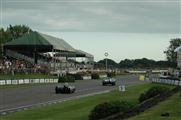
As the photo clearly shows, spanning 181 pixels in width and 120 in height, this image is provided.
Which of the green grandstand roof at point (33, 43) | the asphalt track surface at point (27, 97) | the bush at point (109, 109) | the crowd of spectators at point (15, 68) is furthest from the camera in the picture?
the green grandstand roof at point (33, 43)

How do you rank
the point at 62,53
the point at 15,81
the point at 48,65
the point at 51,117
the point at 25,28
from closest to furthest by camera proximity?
the point at 51,117 < the point at 15,81 < the point at 48,65 < the point at 62,53 < the point at 25,28

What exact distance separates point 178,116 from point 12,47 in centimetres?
7938

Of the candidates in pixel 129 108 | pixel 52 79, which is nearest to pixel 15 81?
pixel 52 79

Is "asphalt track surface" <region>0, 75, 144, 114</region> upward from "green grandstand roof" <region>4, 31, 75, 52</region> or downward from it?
downward

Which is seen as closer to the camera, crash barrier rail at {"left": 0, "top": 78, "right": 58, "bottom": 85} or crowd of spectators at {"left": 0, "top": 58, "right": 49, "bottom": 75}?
crash barrier rail at {"left": 0, "top": 78, "right": 58, "bottom": 85}

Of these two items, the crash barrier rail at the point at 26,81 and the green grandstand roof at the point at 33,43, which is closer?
the crash barrier rail at the point at 26,81

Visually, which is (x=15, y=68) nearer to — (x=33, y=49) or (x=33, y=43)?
(x=33, y=43)

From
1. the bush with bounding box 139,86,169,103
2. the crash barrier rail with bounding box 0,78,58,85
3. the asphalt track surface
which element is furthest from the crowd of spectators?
the bush with bounding box 139,86,169,103

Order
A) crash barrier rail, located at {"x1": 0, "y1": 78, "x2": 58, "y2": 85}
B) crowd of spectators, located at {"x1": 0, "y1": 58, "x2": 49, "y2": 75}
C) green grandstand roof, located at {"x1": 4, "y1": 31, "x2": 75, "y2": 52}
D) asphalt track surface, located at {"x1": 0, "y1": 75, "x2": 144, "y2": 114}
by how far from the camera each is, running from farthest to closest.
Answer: green grandstand roof, located at {"x1": 4, "y1": 31, "x2": 75, "y2": 52} → crowd of spectators, located at {"x1": 0, "y1": 58, "x2": 49, "y2": 75} → crash barrier rail, located at {"x1": 0, "y1": 78, "x2": 58, "y2": 85} → asphalt track surface, located at {"x1": 0, "y1": 75, "x2": 144, "y2": 114}

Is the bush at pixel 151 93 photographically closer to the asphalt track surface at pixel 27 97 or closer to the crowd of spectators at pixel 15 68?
the asphalt track surface at pixel 27 97

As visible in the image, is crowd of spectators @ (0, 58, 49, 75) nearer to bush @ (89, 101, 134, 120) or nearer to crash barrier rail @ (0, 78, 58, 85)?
crash barrier rail @ (0, 78, 58, 85)

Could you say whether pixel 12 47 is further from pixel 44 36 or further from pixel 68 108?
pixel 68 108

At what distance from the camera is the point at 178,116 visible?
56.6 feet

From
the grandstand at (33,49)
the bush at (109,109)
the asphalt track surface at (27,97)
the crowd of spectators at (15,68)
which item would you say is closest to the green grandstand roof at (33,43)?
the grandstand at (33,49)
